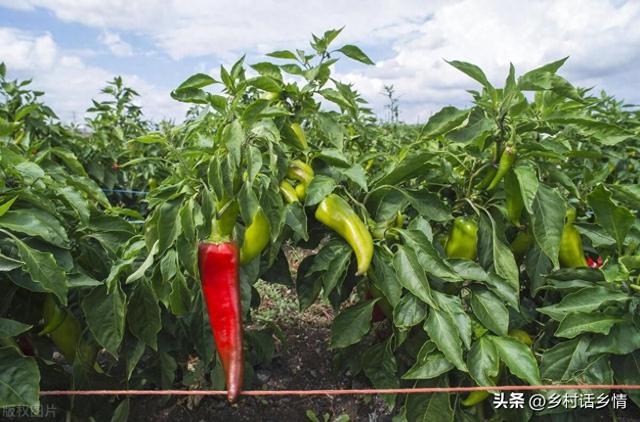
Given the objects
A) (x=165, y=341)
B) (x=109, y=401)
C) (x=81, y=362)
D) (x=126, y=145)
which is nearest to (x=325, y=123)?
(x=165, y=341)

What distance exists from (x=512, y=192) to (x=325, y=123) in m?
0.65

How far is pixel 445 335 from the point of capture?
156 centimetres

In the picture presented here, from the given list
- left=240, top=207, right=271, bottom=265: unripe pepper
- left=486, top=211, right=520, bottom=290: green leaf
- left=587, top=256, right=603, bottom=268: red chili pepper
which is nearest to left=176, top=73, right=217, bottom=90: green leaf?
left=240, top=207, right=271, bottom=265: unripe pepper

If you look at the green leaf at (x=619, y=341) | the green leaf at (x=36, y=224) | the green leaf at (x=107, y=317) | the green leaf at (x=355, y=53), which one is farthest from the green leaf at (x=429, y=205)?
the green leaf at (x=36, y=224)

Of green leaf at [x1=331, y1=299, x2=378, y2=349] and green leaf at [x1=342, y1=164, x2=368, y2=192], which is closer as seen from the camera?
green leaf at [x1=342, y1=164, x2=368, y2=192]

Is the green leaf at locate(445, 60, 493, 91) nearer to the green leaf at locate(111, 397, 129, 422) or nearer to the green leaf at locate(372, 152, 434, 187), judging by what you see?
the green leaf at locate(372, 152, 434, 187)

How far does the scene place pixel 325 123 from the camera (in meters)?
1.77

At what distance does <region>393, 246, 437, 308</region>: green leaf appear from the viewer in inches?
60.2

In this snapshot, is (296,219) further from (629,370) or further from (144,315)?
(629,370)

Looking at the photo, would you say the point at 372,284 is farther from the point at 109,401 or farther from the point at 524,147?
the point at 109,401

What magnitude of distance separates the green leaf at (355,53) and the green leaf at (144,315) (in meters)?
1.00

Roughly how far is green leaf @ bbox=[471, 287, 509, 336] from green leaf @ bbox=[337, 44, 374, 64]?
2.74 feet

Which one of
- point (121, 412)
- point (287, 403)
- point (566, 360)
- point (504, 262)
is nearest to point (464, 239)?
point (504, 262)

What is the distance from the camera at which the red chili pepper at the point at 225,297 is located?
146 cm
